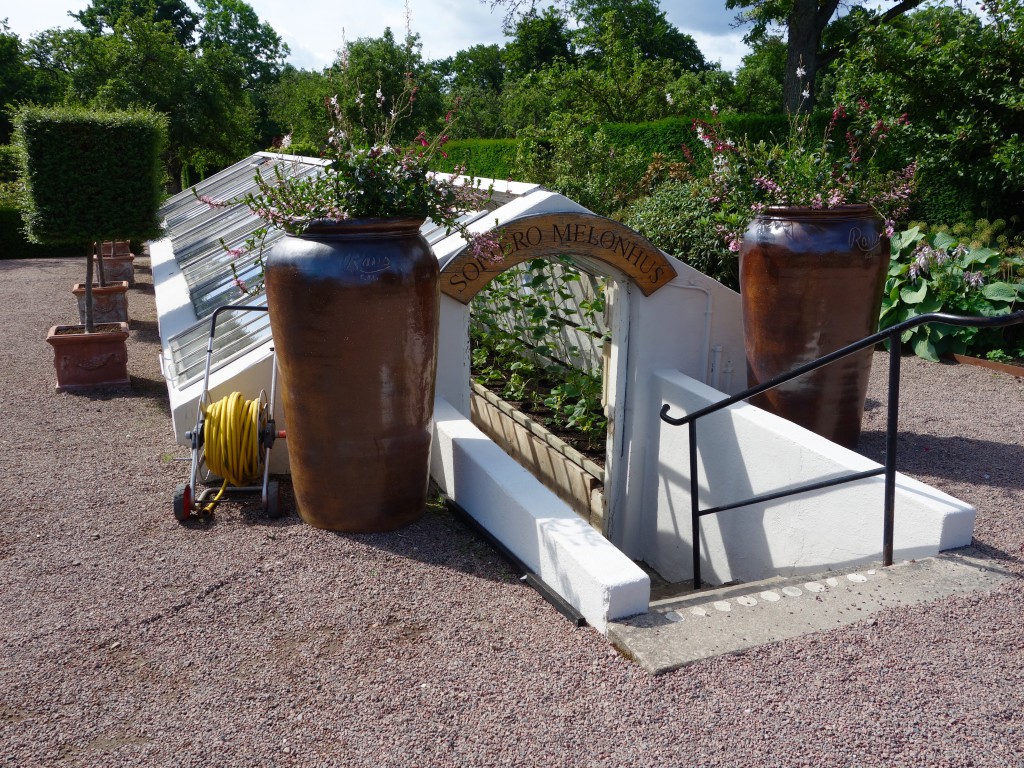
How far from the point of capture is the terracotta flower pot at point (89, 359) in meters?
7.91

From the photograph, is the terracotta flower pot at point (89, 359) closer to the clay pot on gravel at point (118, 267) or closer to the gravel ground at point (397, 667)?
the gravel ground at point (397, 667)

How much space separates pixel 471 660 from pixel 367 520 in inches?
56.8

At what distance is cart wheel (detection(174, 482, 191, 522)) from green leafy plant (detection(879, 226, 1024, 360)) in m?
7.20

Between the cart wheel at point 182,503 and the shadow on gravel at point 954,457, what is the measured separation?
429cm

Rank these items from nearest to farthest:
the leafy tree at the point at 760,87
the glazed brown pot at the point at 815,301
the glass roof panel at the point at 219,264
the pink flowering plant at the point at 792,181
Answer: the glazed brown pot at the point at 815,301
the pink flowering plant at the point at 792,181
the glass roof panel at the point at 219,264
the leafy tree at the point at 760,87

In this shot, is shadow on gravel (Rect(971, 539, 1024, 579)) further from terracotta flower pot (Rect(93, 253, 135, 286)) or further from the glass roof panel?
terracotta flower pot (Rect(93, 253, 135, 286))

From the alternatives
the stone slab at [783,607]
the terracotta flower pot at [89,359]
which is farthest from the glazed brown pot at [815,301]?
the terracotta flower pot at [89,359]

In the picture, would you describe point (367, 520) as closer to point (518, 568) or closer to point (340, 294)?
point (518, 568)

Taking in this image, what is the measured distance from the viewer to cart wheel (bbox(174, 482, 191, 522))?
467 centimetres

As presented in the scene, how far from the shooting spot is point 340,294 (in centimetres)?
417

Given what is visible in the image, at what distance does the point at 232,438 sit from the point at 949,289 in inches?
307

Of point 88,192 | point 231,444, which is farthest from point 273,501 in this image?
point 88,192

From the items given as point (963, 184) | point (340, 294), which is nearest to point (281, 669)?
point (340, 294)

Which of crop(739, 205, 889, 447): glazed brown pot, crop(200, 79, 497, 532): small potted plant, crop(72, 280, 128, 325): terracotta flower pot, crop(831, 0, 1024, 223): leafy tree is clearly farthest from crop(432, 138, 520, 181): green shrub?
crop(200, 79, 497, 532): small potted plant
